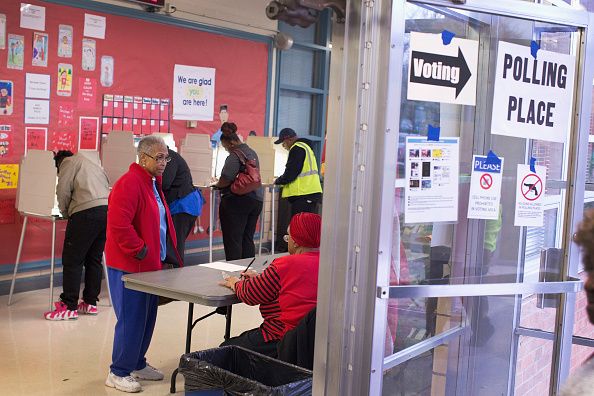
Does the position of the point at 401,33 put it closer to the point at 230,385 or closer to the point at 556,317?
the point at 556,317

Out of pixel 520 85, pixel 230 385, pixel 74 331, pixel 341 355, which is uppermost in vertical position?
pixel 520 85

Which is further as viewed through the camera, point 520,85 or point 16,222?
point 16,222

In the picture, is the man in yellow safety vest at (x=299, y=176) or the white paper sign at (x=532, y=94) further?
the man in yellow safety vest at (x=299, y=176)

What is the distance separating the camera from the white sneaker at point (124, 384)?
5.01 m

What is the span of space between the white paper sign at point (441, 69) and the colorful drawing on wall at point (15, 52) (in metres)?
5.46

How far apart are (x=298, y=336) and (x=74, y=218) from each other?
3168mm

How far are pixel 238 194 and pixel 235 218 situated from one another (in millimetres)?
280

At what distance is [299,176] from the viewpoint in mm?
8977

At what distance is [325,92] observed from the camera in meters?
11.7

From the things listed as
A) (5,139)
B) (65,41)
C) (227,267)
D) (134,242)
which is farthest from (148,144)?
(65,41)

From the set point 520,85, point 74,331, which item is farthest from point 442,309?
point 74,331

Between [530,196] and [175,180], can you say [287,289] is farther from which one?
[175,180]

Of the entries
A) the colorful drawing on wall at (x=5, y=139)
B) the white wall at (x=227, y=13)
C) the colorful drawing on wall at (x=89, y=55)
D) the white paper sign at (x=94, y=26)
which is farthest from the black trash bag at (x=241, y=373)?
the white wall at (x=227, y=13)

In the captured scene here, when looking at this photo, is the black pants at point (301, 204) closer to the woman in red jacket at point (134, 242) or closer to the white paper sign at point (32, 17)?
the white paper sign at point (32, 17)
